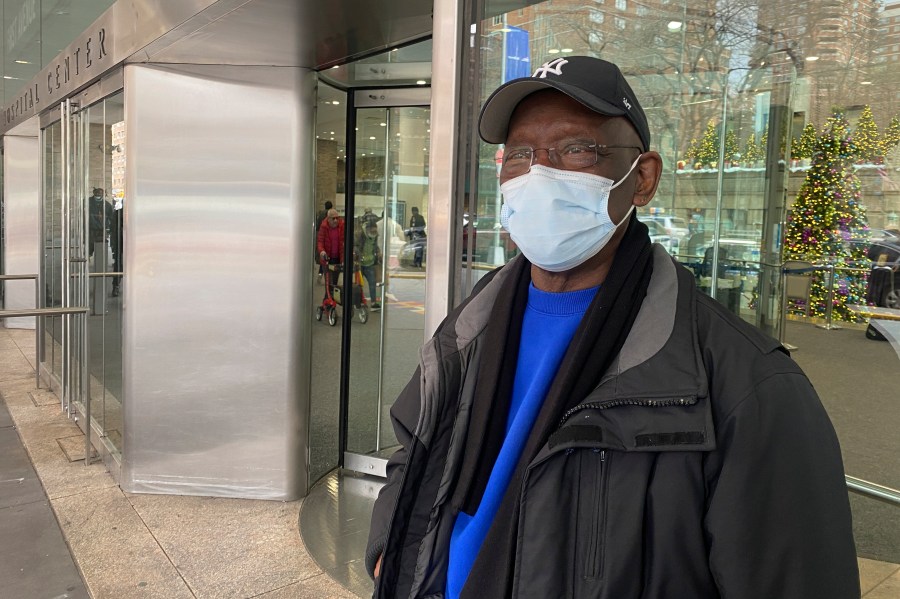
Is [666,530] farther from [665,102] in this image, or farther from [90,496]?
[90,496]

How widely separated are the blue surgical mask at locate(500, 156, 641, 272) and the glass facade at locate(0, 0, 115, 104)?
21.2 feet

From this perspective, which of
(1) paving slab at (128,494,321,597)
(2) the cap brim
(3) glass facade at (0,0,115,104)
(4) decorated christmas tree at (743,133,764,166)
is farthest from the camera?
(3) glass facade at (0,0,115,104)

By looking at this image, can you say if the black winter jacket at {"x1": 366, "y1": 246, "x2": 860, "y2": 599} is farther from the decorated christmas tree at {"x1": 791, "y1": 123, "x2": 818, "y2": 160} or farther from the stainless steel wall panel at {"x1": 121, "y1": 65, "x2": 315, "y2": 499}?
the stainless steel wall panel at {"x1": 121, "y1": 65, "x2": 315, "y2": 499}

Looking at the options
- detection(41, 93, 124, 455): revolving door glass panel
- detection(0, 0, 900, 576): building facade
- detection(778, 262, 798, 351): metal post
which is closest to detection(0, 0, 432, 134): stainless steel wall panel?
detection(0, 0, 900, 576): building facade

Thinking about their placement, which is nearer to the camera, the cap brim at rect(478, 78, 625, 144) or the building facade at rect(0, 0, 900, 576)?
the cap brim at rect(478, 78, 625, 144)

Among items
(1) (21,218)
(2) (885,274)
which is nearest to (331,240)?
(2) (885,274)

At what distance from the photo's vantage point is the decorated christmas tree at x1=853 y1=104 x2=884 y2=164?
6.95ft

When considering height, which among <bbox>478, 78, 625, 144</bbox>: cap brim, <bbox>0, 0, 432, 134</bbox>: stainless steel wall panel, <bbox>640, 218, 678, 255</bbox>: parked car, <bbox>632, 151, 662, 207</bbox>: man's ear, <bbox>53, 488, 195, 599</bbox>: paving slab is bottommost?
<bbox>53, 488, 195, 599</bbox>: paving slab

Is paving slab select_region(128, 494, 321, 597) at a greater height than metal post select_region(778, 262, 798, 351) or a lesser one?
lesser

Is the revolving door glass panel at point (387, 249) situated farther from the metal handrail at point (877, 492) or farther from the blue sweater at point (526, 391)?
the blue sweater at point (526, 391)

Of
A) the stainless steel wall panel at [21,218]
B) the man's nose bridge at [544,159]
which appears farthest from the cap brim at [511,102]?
the stainless steel wall panel at [21,218]

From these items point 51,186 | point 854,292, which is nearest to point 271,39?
point 854,292

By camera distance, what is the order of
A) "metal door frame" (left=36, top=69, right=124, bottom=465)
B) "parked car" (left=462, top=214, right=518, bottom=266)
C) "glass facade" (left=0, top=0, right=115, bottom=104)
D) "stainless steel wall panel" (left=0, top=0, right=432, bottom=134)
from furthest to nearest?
"glass facade" (left=0, top=0, right=115, bottom=104)
"metal door frame" (left=36, top=69, right=124, bottom=465)
"stainless steel wall panel" (left=0, top=0, right=432, bottom=134)
"parked car" (left=462, top=214, right=518, bottom=266)

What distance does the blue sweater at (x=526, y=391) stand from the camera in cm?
133
